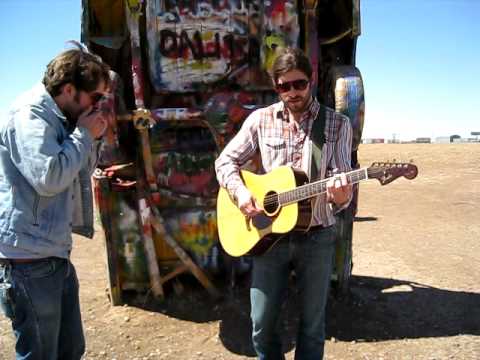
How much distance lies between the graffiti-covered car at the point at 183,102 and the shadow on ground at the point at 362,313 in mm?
191

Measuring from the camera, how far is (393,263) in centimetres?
539

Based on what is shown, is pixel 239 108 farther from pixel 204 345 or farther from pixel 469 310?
pixel 469 310

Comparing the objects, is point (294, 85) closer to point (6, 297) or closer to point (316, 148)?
point (316, 148)

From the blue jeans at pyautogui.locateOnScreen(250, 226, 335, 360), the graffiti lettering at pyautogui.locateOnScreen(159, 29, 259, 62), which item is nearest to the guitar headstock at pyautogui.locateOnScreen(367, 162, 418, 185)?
the blue jeans at pyautogui.locateOnScreen(250, 226, 335, 360)

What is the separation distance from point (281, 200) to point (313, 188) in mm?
209

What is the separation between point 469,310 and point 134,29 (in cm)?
373

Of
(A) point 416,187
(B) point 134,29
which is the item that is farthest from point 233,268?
(A) point 416,187

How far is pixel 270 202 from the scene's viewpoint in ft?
8.27

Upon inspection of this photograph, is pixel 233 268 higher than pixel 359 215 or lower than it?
higher

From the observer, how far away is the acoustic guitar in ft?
7.44

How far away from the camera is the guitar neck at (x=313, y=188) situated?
2232mm

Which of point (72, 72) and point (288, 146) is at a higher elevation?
point (72, 72)

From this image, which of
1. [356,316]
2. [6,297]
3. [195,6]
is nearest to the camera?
[6,297]

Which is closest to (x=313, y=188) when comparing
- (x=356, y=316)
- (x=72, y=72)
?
(x=72, y=72)
